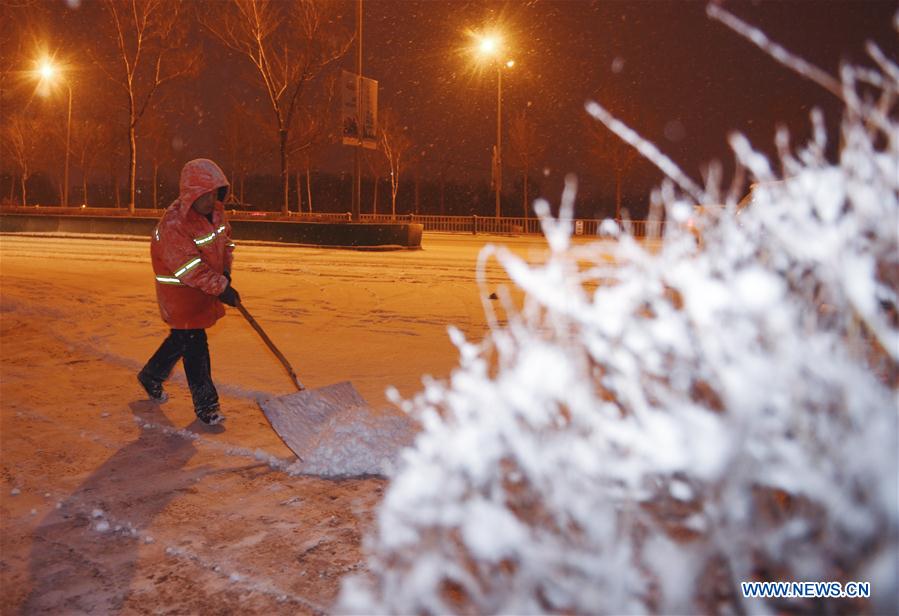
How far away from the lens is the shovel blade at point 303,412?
176 inches

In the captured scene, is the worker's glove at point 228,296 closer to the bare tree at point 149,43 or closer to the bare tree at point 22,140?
the bare tree at point 149,43

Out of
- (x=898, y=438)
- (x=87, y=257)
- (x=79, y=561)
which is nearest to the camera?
(x=898, y=438)

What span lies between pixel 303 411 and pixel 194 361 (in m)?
0.95

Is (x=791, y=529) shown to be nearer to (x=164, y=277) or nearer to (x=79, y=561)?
(x=79, y=561)

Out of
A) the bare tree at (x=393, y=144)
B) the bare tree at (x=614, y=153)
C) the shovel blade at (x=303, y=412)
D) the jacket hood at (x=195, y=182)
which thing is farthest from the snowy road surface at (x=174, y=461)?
the bare tree at (x=393, y=144)

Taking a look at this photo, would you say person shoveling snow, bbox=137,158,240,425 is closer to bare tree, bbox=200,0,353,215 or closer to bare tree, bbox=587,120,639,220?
bare tree, bbox=200,0,353,215

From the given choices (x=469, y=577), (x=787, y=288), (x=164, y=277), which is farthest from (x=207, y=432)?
(x=787, y=288)

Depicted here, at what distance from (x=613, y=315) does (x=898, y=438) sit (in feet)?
3.00

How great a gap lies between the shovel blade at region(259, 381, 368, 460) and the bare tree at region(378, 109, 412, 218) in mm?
43049

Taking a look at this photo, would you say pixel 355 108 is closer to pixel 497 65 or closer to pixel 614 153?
pixel 497 65

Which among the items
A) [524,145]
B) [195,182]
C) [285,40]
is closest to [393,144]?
→ [524,145]

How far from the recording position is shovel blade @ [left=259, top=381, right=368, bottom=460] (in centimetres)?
448

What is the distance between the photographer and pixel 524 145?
136 ft

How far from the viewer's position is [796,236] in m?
1.88
